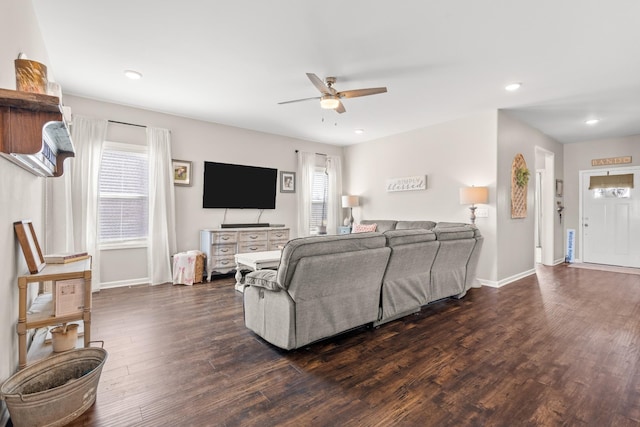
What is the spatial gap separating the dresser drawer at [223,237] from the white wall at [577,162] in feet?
23.9

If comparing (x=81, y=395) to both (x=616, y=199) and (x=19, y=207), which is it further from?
(x=616, y=199)

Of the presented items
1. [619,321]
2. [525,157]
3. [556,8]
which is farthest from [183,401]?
[525,157]

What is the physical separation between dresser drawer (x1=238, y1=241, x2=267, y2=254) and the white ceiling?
2188 mm

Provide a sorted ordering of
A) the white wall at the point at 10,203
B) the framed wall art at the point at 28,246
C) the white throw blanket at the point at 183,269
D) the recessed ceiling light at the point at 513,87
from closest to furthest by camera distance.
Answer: the white wall at the point at 10,203
the framed wall art at the point at 28,246
the recessed ceiling light at the point at 513,87
the white throw blanket at the point at 183,269

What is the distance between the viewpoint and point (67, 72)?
11.5ft

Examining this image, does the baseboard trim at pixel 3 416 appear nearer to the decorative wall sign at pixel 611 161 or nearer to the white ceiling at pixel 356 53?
the white ceiling at pixel 356 53

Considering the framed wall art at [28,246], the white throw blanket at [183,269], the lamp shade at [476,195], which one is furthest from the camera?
the white throw blanket at [183,269]

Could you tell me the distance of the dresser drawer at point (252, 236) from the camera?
523 cm

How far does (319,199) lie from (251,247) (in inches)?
87.8

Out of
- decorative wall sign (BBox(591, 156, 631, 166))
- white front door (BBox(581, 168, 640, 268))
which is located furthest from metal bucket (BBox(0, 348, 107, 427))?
decorative wall sign (BBox(591, 156, 631, 166))

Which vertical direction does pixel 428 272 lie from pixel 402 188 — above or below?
below

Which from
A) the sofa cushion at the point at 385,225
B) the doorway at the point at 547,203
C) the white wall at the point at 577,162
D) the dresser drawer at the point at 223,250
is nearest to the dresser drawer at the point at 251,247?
the dresser drawer at the point at 223,250

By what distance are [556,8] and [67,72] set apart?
4856 millimetres

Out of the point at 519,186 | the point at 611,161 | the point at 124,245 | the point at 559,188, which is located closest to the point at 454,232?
the point at 519,186
